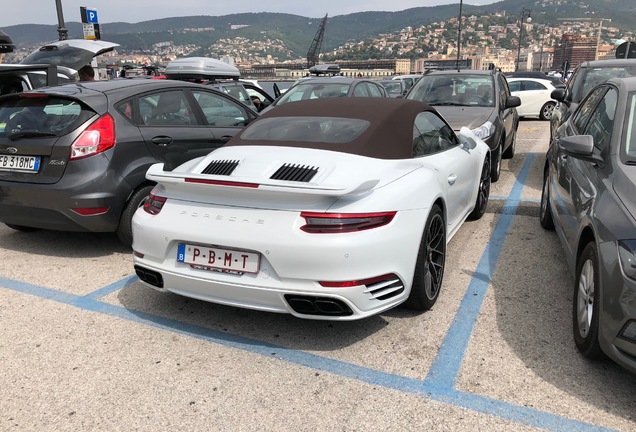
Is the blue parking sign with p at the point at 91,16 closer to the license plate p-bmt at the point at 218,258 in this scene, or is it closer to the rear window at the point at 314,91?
the rear window at the point at 314,91

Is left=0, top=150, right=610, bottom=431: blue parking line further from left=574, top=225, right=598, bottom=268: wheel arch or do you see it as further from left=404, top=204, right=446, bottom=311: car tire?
left=574, top=225, right=598, bottom=268: wheel arch

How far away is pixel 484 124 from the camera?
268 inches

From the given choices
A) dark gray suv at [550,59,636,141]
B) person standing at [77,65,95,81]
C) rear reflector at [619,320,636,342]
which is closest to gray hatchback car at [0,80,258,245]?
rear reflector at [619,320,636,342]

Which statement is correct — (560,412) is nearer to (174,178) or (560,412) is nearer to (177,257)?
(177,257)

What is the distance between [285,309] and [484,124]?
4.85 m

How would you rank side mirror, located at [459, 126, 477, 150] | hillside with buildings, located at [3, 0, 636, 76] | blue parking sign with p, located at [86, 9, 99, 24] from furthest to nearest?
hillside with buildings, located at [3, 0, 636, 76] < blue parking sign with p, located at [86, 9, 99, 24] < side mirror, located at [459, 126, 477, 150]

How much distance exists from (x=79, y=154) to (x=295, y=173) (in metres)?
2.33

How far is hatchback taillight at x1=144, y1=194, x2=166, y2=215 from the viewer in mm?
3287

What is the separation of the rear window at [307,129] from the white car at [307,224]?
18 millimetres

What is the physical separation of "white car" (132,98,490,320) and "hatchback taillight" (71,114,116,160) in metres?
1.29

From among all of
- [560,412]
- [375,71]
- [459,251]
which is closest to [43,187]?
[459,251]

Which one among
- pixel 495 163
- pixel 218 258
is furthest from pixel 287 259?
pixel 495 163

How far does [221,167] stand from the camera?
3312 millimetres

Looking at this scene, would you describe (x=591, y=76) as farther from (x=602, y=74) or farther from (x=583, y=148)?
(x=583, y=148)
